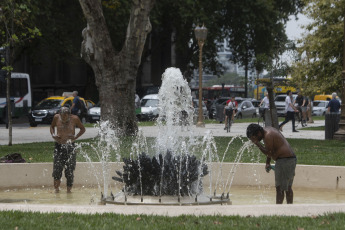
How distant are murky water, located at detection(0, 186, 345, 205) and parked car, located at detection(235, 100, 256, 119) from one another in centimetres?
3621

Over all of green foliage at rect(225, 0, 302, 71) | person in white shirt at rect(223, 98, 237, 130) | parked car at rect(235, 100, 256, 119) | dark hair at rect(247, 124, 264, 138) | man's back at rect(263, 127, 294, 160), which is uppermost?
green foliage at rect(225, 0, 302, 71)

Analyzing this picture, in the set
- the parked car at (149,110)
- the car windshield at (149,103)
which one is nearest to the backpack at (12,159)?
the parked car at (149,110)

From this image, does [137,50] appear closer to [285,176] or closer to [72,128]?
[72,128]

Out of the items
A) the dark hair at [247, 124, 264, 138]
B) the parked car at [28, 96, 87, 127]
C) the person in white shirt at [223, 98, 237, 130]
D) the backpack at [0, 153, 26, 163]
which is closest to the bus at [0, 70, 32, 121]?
the parked car at [28, 96, 87, 127]

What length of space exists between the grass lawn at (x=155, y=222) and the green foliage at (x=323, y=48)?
28.1 meters

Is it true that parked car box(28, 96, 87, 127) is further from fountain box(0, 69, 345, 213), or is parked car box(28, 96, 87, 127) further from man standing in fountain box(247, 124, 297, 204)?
man standing in fountain box(247, 124, 297, 204)

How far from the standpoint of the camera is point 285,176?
10203mm

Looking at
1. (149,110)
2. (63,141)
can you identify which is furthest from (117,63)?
(149,110)

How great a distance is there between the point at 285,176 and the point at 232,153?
830 centimetres

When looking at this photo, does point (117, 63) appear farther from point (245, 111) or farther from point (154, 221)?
point (245, 111)

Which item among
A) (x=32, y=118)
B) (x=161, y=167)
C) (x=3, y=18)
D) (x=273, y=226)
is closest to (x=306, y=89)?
(x=32, y=118)

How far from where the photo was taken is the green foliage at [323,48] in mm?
35938

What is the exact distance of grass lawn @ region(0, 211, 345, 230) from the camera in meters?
7.78

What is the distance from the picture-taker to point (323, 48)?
36.7 metres
